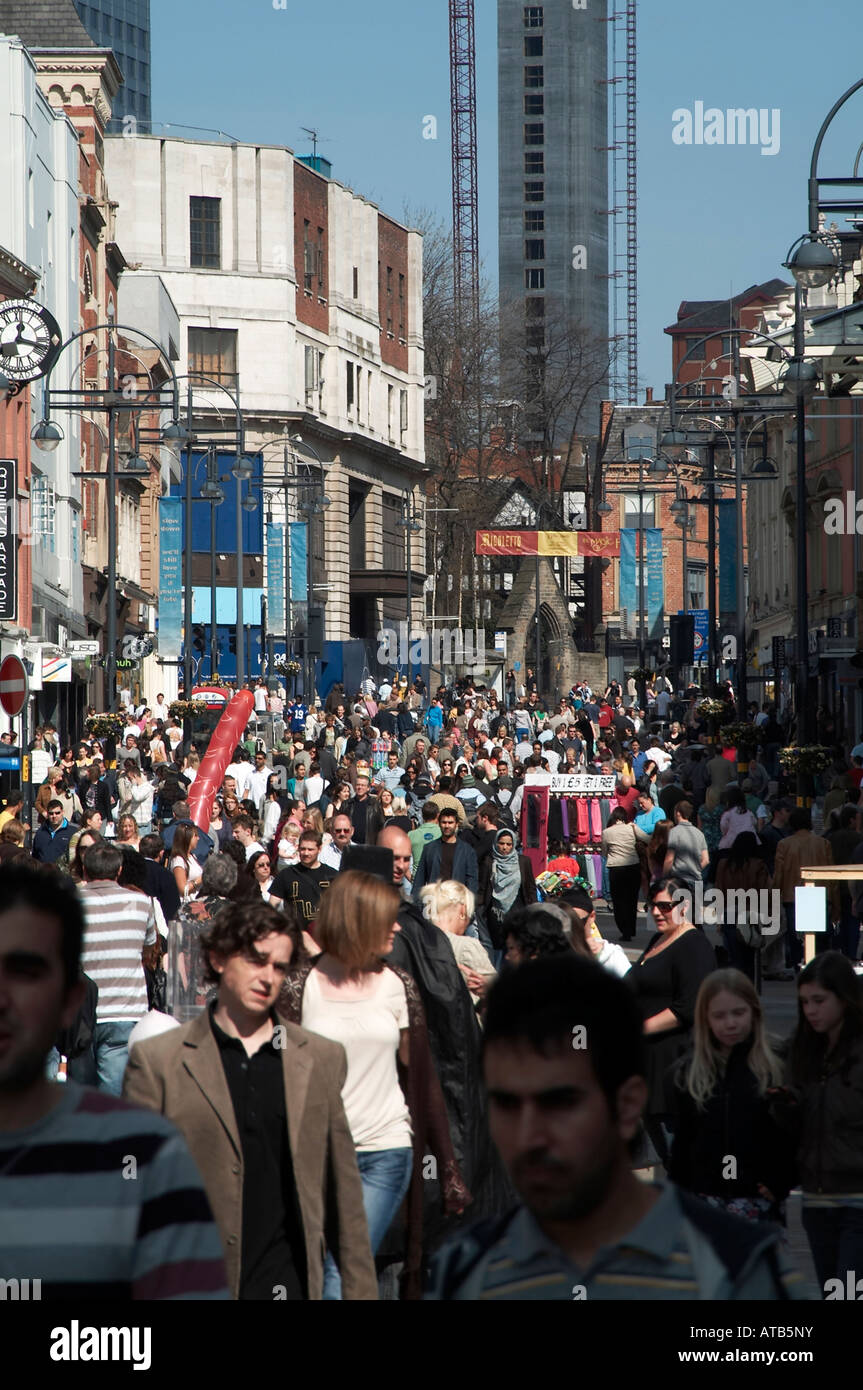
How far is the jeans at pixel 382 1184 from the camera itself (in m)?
6.45

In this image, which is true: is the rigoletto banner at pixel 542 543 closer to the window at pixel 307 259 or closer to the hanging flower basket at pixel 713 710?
the window at pixel 307 259

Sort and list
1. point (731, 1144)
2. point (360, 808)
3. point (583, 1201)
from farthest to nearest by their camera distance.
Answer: point (360, 808), point (731, 1144), point (583, 1201)

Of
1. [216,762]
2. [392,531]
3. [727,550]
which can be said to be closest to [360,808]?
[216,762]

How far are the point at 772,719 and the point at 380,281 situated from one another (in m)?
61.1

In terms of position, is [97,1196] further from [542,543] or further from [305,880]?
[542,543]

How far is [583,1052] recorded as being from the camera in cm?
284

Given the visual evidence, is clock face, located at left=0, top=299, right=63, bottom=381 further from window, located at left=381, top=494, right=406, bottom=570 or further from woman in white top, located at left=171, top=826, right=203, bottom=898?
window, located at left=381, top=494, right=406, bottom=570

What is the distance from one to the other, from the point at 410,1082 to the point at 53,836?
11893mm

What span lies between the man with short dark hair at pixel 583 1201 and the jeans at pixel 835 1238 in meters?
3.48

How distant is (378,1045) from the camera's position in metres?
6.54

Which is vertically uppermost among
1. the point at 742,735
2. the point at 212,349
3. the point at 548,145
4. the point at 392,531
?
the point at 548,145

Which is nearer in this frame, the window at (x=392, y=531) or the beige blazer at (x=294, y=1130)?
the beige blazer at (x=294, y=1130)

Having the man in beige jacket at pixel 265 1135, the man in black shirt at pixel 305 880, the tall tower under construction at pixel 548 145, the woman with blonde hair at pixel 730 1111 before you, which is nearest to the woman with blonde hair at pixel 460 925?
the woman with blonde hair at pixel 730 1111
